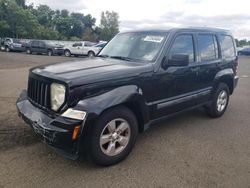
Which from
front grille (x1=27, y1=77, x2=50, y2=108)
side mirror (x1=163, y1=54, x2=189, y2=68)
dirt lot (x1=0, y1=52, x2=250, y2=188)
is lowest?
dirt lot (x1=0, y1=52, x2=250, y2=188)

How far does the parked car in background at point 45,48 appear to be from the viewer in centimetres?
2673

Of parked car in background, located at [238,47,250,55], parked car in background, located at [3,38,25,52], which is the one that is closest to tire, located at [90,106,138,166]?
parked car in background, located at [3,38,25,52]

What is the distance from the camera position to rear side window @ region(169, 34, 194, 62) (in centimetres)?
436

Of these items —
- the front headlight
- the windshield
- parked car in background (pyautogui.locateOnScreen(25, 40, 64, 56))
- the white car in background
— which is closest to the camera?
the front headlight

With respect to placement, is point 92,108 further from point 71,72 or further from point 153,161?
point 153,161

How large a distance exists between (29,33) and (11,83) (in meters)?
40.6

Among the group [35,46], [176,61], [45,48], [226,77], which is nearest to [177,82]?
[176,61]

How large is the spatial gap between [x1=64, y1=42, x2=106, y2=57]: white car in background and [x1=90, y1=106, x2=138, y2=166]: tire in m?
21.6

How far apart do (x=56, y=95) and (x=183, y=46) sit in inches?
96.0

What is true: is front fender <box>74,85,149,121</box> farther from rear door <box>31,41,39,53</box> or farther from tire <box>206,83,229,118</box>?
rear door <box>31,41,39,53</box>

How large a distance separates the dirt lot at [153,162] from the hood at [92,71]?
1.17m

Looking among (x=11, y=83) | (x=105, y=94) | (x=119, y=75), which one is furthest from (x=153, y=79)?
(x=11, y=83)

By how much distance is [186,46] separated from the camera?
464 cm

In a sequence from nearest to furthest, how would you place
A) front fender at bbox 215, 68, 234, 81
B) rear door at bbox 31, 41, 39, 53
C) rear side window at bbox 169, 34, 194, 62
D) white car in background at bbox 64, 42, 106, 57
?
rear side window at bbox 169, 34, 194, 62 < front fender at bbox 215, 68, 234, 81 < white car in background at bbox 64, 42, 106, 57 < rear door at bbox 31, 41, 39, 53
